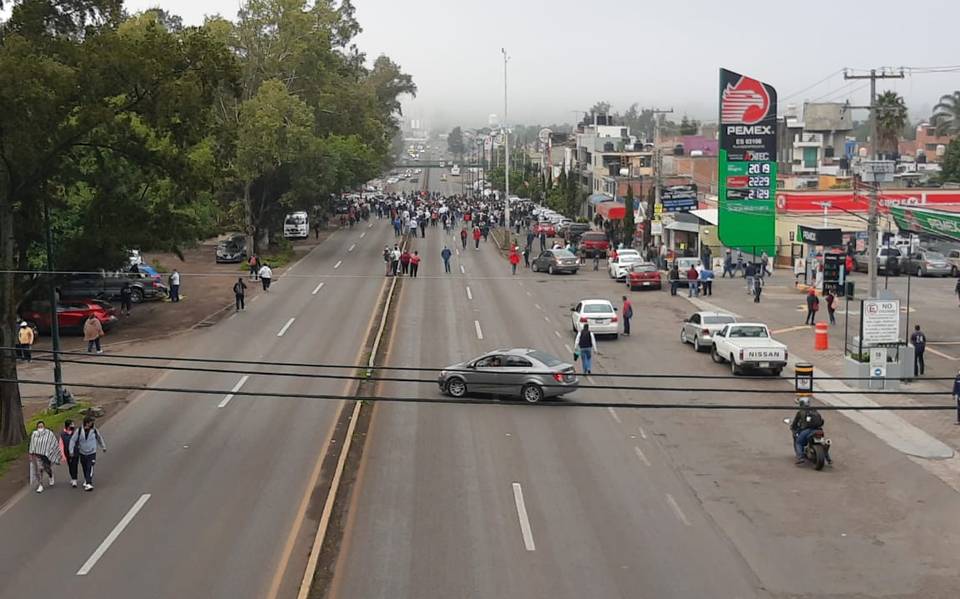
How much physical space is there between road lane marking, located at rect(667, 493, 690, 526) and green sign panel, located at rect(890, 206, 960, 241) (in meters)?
23.7

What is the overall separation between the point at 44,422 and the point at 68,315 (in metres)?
15.3

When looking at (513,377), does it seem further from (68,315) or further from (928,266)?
(928,266)

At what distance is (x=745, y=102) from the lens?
5438 cm

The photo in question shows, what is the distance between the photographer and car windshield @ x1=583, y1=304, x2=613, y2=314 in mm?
37250

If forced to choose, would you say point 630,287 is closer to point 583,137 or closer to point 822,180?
point 822,180

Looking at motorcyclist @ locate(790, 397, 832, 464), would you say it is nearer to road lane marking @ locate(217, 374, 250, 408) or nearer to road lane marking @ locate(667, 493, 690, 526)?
road lane marking @ locate(667, 493, 690, 526)

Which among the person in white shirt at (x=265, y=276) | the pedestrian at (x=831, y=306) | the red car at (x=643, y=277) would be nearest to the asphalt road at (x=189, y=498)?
the person in white shirt at (x=265, y=276)

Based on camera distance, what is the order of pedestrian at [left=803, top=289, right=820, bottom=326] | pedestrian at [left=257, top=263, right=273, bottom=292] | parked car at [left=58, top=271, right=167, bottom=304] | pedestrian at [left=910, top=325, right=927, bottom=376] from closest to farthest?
pedestrian at [left=910, top=325, right=927, bottom=376] < pedestrian at [left=803, top=289, right=820, bottom=326] < parked car at [left=58, top=271, right=167, bottom=304] < pedestrian at [left=257, top=263, right=273, bottom=292]

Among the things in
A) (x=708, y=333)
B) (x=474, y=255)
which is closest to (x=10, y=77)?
(x=708, y=333)

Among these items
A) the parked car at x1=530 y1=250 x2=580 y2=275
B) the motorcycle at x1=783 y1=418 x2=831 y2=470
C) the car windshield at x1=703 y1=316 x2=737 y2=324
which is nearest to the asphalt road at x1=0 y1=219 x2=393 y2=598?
the motorcycle at x1=783 y1=418 x2=831 y2=470

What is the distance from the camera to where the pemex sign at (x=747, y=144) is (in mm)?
54375

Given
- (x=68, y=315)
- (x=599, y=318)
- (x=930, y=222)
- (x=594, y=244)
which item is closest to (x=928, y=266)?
(x=930, y=222)

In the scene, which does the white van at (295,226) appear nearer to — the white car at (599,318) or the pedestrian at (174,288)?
the pedestrian at (174,288)

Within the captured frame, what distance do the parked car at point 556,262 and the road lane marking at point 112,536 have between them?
38.4 m
